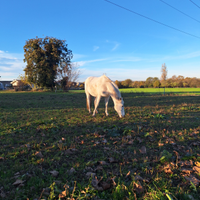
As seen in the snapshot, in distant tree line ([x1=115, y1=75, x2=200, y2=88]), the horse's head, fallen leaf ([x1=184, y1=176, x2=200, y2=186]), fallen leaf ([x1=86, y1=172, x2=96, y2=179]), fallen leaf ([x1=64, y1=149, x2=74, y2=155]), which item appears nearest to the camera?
fallen leaf ([x1=184, y1=176, x2=200, y2=186])

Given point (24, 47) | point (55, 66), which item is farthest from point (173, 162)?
point (24, 47)

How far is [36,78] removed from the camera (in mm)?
40344

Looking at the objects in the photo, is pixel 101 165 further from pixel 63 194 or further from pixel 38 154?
pixel 38 154

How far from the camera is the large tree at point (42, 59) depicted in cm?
3919

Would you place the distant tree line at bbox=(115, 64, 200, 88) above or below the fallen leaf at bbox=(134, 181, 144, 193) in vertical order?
above

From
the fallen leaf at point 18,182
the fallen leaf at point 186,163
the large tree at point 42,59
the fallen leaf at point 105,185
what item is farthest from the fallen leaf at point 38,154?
the large tree at point 42,59

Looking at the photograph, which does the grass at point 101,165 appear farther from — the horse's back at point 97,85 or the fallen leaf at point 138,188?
the horse's back at point 97,85

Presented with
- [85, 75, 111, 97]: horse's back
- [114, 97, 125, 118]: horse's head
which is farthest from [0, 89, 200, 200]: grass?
[85, 75, 111, 97]: horse's back

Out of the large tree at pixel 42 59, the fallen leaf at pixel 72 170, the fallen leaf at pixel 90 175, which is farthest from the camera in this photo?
the large tree at pixel 42 59

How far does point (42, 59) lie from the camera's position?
129 feet

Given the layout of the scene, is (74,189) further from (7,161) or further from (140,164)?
(7,161)

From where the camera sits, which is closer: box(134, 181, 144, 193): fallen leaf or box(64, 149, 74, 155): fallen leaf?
box(134, 181, 144, 193): fallen leaf

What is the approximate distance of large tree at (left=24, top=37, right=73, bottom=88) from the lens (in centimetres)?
3919

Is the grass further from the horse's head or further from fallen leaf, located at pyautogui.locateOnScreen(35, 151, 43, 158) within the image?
the horse's head
